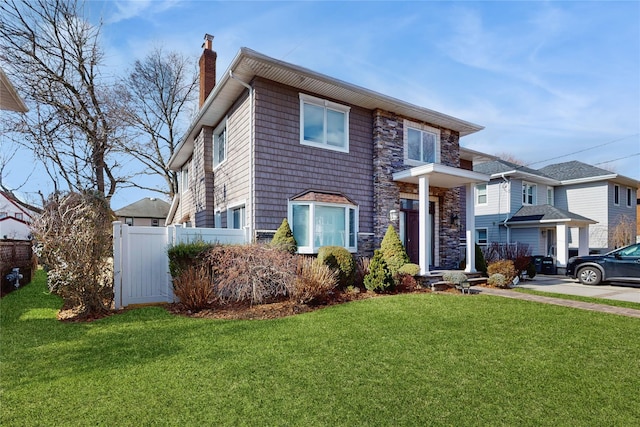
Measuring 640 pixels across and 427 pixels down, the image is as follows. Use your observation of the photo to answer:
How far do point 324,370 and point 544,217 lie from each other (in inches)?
695

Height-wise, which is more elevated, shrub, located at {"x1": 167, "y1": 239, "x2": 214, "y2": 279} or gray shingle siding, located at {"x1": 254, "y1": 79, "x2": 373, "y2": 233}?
gray shingle siding, located at {"x1": 254, "y1": 79, "x2": 373, "y2": 233}

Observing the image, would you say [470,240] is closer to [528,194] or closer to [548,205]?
[548,205]

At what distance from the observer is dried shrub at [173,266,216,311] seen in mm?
6707

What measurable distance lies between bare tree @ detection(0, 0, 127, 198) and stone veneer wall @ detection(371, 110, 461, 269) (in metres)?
14.8

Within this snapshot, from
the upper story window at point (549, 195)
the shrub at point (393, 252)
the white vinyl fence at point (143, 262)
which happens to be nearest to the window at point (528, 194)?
the upper story window at point (549, 195)

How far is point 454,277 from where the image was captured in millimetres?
9336

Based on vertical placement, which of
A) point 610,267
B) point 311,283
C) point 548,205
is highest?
point 548,205

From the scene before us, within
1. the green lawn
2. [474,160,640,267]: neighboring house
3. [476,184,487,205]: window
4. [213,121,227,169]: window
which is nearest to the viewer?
the green lawn

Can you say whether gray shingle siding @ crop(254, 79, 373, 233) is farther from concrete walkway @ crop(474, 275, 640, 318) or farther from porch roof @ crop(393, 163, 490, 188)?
concrete walkway @ crop(474, 275, 640, 318)

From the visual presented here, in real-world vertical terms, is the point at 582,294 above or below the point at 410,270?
below

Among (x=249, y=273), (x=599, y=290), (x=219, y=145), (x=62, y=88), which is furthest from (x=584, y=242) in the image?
(x=62, y=88)

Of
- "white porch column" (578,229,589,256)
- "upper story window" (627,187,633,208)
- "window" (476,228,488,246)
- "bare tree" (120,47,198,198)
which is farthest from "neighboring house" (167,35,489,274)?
"upper story window" (627,187,633,208)

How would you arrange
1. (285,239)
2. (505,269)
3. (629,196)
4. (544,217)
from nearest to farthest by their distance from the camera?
(285,239) → (505,269) → (544,217) → (629,196)

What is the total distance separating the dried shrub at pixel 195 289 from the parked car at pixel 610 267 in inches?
482
